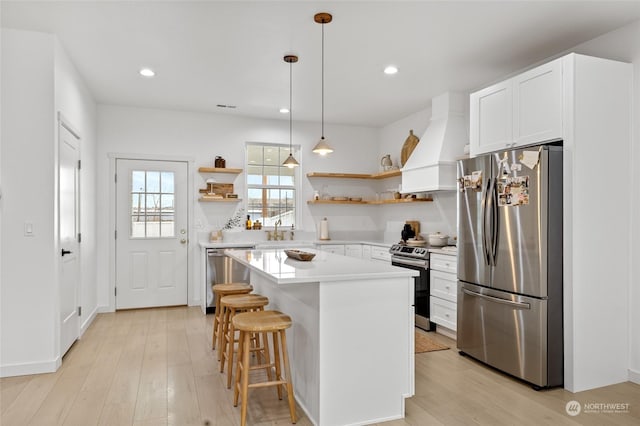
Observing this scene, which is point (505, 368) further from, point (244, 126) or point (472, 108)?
point (244, 126)

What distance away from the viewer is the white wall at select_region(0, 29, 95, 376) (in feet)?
11.0

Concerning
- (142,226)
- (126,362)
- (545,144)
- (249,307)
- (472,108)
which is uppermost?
(472,108)

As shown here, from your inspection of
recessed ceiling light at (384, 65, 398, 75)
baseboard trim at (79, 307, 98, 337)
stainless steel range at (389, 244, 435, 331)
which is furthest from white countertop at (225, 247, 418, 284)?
baseboard trim at (79, 307, 98, 337)

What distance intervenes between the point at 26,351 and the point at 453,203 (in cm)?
451

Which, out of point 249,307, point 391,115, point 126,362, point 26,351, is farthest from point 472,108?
point 26,351

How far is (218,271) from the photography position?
552 centimetres

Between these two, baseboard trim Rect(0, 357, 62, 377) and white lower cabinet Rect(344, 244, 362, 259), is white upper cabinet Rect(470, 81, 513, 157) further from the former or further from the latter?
baseboard trim Rect(0, 357, 62, 377)

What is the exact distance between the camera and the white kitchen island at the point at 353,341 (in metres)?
2.45

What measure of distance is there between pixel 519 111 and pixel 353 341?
2.32 metres

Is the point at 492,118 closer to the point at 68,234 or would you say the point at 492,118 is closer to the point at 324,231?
the point at 324,231

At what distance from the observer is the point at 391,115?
243 inches

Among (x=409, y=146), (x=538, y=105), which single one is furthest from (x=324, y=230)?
(x=538, y=105)

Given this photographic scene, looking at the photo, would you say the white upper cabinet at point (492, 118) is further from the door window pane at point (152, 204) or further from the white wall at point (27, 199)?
the door window pane at point (152, 204)

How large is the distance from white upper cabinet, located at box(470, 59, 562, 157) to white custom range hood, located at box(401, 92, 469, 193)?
0.88 metres
